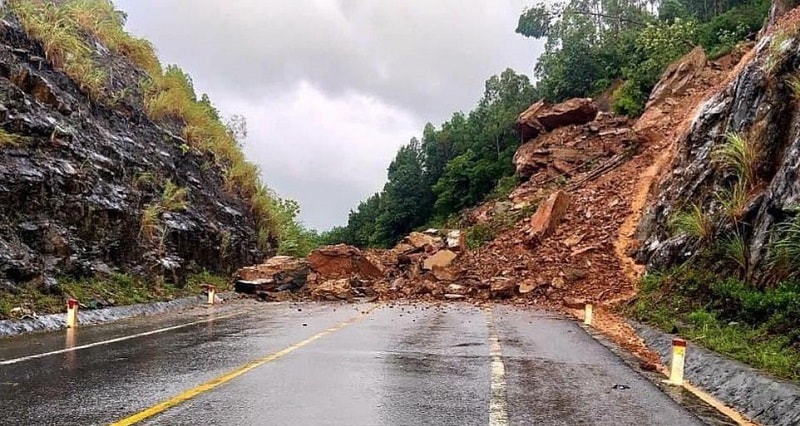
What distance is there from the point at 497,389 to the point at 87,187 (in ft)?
49.1

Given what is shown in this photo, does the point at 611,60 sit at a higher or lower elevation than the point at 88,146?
higher

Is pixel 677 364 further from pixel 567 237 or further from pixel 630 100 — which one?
pixel 630 100

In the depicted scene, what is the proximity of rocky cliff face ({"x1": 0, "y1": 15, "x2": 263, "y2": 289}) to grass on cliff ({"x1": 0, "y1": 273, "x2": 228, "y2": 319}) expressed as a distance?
31 cm

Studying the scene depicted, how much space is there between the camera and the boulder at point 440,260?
29.5m

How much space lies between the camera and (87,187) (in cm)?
1939

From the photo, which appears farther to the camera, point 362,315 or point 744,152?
point 362,315

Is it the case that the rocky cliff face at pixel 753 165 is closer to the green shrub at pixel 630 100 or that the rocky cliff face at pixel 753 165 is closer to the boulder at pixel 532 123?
the green shrub at pixel 630 100

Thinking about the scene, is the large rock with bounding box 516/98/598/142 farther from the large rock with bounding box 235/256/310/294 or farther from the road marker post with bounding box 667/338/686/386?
the road marker post with bounding box 667/338/686/386

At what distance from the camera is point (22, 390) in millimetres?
7148

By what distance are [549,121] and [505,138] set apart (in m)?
12.1

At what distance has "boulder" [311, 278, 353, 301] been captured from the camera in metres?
26.8

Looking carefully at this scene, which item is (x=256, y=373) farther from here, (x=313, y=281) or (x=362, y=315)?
(x=313, y=281)

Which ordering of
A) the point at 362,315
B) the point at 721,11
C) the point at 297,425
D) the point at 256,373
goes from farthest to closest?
the point at 721,11 → the point at 362,315 → the point at 256,373 → the point at 297,425

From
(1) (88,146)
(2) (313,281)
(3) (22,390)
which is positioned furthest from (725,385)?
(2) (313,281)
